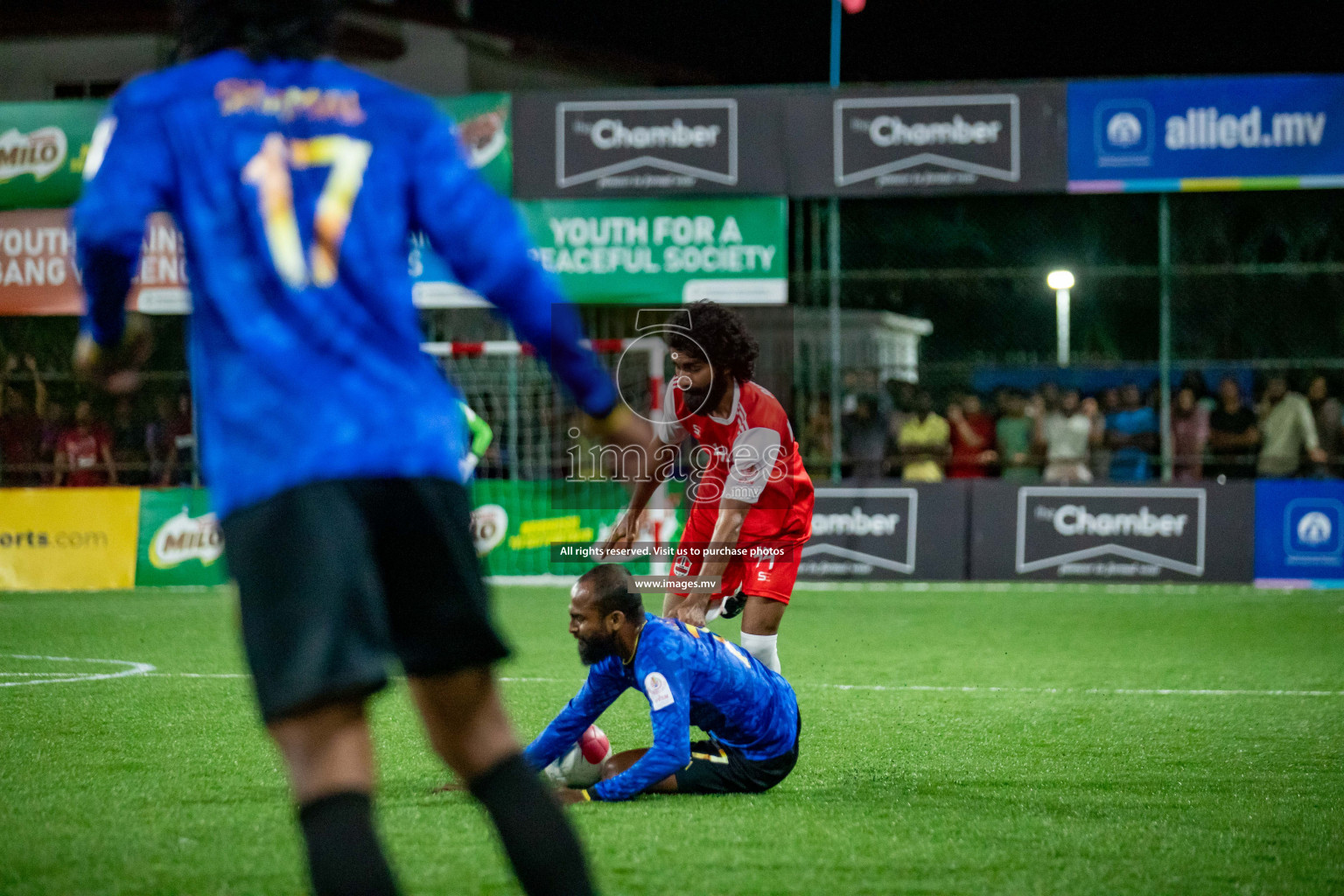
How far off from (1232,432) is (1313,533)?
139 centimetres

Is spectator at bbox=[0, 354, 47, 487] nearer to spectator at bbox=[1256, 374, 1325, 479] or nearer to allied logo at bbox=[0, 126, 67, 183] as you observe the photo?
allied logo at bbox=[0, 126, 67, 183]

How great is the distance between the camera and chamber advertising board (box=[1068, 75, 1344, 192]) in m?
15.8

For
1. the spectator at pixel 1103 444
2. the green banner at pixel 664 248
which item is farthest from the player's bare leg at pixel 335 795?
the spectator at pixel 1103 444

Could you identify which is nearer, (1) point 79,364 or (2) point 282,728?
(2) point 282,728

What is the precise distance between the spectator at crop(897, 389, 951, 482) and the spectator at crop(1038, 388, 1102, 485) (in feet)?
3.55

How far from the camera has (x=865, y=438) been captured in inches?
651

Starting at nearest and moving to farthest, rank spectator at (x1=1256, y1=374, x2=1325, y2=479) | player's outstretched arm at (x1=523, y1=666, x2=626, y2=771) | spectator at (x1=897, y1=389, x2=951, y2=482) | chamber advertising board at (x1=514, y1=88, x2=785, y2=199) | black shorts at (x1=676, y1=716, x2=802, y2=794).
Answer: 1. player's outstretched arm at (x1=523, y1=666, x2=626, y2=771)
2. black shorts at (x1=676, y1=716, x2=802, y2=794)
3. spectator at (x1=1256, y1=374, x2=1325, y2=479)
4. chamber advertising board at (x1=514, y1=88, x2=785, y2=199)
5. spectator at (x1=897, y1=389, x2=951, y2=482)

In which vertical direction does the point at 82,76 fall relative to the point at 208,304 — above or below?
above

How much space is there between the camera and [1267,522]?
51.1 feet

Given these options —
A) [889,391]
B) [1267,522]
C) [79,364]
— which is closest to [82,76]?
[889,391]

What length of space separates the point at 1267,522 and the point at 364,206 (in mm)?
14675

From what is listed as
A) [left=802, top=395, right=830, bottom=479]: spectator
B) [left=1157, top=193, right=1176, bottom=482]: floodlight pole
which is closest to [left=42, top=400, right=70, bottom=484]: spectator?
[left=802, top=395, right=830, bottom=479]: spectator

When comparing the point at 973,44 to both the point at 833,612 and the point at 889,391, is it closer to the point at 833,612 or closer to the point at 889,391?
the point at 889,391

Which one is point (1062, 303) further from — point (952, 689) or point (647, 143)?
point (952, 689)
